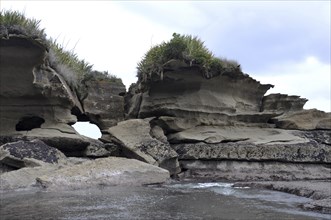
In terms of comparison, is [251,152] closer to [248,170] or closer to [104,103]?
[248,170]

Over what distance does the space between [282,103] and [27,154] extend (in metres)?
9.02

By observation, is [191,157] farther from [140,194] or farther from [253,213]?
[253,213]

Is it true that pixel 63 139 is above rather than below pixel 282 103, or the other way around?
below

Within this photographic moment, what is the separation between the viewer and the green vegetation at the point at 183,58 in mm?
13648

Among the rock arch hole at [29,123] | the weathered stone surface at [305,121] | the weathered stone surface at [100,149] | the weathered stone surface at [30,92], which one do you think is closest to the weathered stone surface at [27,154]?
the weathered stone surface at [100,149]

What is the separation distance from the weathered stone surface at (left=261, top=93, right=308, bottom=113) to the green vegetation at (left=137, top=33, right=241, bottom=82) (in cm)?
195

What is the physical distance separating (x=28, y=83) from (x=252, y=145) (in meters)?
6.36

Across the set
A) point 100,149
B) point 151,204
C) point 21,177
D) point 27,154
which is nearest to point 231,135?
point 100,149

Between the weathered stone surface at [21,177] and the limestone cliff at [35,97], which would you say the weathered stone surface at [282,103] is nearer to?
the limestone cliff at [35,97]

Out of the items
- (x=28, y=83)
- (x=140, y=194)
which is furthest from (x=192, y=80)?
(x=140, y=194)

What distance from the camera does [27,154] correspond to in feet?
33.4

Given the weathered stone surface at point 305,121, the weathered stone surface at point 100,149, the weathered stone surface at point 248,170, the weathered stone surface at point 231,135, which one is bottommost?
the weathered stone surface at point 248,170

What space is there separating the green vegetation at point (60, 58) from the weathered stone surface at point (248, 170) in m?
4.34

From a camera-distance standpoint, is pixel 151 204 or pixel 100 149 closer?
pixel 151 204
